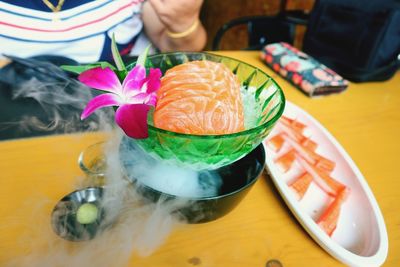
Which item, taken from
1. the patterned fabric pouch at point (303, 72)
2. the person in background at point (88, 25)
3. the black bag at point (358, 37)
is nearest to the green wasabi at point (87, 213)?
the person in background at point (88, 25)

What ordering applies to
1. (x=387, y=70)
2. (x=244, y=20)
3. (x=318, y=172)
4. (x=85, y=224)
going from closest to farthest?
1. (x=85, y=224)
2. (x=318, y=172)
3. (x=387, y=70)
4. (x=244, y=20)

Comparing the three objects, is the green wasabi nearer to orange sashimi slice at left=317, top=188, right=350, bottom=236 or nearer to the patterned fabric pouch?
orange sashimi slice at left=317, top=188, right=350, bottom=236

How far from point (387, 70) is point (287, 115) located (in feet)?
1.63

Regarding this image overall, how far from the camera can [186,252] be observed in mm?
483

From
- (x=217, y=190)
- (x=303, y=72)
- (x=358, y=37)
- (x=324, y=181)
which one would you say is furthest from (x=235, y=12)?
(x=217, y=190)

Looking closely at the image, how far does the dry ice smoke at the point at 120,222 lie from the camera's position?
446 mm

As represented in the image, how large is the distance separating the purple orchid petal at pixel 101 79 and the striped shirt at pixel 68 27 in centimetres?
58

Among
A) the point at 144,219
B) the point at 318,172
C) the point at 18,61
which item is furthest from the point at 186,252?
the point at 18,61

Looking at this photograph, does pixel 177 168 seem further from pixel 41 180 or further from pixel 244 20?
pixel 244 20

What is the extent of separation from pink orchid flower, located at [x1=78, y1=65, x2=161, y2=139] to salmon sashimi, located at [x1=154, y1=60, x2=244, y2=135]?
3 centimetres

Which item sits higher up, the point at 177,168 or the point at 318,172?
the point at 177,168

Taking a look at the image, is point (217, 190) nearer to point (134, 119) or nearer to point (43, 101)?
point (134, 119)

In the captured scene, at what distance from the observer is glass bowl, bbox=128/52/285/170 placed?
1.35 ft

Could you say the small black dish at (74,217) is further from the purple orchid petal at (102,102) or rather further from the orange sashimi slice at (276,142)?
the orange sashimi slice at (276,142)
